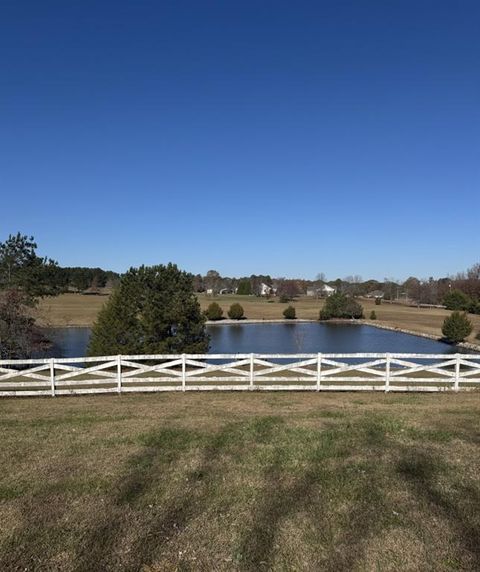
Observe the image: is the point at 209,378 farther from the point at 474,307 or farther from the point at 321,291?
the point at 321,291

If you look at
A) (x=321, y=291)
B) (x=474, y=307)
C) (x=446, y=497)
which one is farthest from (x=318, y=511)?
(x=321, y=291)

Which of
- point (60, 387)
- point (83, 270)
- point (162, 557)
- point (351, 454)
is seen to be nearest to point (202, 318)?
point (60, 387)

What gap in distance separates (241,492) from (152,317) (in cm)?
2687

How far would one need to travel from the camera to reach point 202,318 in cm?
3481

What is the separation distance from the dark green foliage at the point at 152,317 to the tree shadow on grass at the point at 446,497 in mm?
26140

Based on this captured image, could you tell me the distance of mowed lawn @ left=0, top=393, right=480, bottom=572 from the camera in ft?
15.1

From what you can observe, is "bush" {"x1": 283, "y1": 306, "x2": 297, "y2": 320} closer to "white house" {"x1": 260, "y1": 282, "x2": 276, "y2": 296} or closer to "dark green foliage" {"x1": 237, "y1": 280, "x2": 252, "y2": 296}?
"white house" {"x1": 260, "y1": 282, "x2": 276, "y2": 296}

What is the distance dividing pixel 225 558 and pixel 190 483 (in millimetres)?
1714

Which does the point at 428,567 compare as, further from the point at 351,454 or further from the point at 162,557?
the point at 351,454

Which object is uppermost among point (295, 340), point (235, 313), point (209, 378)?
point (209, 378)

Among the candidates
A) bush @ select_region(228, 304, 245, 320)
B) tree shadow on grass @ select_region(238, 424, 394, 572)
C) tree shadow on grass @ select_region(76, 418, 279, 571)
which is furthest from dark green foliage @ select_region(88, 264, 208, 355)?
bush @ select_region(228, 304, 245, 320)

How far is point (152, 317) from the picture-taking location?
32156mm

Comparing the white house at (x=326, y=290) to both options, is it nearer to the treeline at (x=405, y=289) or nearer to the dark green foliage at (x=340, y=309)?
the treeline at (x=405, y=289)

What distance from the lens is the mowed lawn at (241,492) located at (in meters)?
4.62
